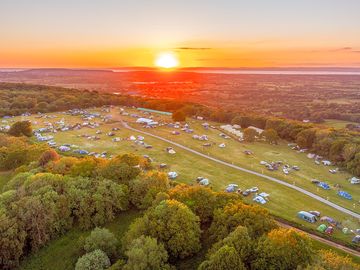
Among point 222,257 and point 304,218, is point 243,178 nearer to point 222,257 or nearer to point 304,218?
point 304,218

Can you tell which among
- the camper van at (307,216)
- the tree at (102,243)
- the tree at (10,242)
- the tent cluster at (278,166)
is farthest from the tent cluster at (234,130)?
the tree at (10,242)

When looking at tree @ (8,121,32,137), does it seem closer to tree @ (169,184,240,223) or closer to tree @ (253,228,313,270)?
tree @ (169,184,240,223)

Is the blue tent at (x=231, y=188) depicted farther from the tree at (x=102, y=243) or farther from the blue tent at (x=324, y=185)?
the tree at (x=102, y=243)

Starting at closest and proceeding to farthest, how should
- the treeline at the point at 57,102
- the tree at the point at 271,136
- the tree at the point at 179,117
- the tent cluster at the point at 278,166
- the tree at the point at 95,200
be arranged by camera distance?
the tree at the point at 95,200 < the tent cluster at the point at 278,166 < the tree at the point at 271,136 < the tree at the point at 179,117 < the treeline at the point at 57,102

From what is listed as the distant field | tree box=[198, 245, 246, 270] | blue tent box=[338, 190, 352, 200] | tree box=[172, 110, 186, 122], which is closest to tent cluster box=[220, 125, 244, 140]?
tree box=[172, 110, 186, 122]

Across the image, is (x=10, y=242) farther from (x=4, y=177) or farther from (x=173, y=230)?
(x=4, y=177)

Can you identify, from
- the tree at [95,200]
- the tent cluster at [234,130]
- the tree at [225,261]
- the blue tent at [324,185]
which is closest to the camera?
the tree at [225,261]

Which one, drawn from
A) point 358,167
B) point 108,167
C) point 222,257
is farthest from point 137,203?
point 358,167
